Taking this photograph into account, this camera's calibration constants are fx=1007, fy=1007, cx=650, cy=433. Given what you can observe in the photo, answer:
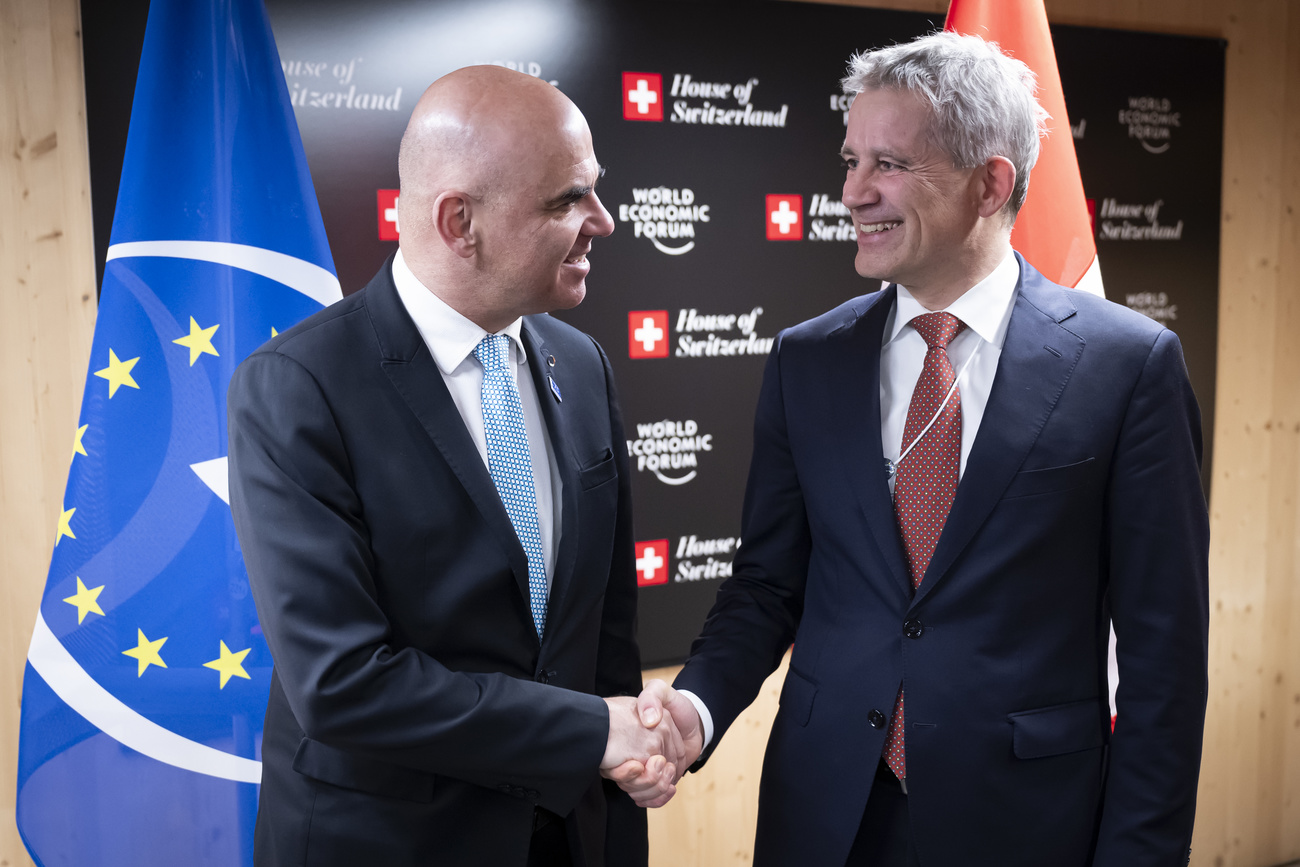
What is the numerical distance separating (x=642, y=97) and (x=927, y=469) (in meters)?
1.49

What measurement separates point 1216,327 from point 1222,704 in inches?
52.5

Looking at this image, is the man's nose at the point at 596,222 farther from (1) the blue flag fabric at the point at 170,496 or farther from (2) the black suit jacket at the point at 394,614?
(1) the blue flag fabric at the point at 170,496

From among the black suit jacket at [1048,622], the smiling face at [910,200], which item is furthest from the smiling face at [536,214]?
the black suit jacket at [1048,622]

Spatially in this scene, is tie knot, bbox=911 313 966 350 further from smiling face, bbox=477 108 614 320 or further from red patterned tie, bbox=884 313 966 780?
smiling face, bbox=477 108 614 320

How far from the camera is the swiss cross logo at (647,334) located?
259cm

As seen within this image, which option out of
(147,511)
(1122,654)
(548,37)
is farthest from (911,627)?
(548,37)

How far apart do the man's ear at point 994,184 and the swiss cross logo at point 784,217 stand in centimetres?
127

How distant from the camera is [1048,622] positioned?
1344 mm

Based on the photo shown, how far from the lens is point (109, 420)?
181 centimetres

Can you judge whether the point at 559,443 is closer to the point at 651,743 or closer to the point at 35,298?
the point at 651,743

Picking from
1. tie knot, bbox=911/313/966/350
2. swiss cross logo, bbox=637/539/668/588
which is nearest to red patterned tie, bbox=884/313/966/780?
tie knot, bbox=911/313/966/350

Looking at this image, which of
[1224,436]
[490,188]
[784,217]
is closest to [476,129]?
[490,188]

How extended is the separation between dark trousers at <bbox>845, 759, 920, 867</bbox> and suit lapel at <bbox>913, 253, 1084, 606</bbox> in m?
0.28

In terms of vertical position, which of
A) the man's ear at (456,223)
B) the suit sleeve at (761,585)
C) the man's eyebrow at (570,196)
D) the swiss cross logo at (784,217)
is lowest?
the suit sleeve at (761,585)
